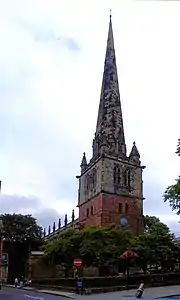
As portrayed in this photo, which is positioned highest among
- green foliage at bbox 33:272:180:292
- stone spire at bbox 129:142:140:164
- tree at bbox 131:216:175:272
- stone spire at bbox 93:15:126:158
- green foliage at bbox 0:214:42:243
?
stone spire at bbox 93:15:126:158

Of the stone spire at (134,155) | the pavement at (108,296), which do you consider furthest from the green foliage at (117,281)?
the stone spire at (134,155)

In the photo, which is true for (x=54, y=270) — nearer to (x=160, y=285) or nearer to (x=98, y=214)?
(x=98, y=214)

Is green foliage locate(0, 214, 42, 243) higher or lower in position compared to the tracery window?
lower

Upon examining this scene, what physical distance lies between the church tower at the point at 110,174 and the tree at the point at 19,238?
32.6ft

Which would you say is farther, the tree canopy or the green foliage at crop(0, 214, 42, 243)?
the green foliage at crop(0, 214, 42, 243)

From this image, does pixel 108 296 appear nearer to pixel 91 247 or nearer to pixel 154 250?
pixel 154 250

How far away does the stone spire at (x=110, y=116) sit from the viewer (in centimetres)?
7718

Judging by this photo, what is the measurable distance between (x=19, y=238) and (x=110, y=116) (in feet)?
95.3

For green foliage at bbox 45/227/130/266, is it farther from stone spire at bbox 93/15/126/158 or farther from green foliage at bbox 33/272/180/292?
stone spire at bbox 93/15/126/158

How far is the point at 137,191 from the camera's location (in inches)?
3014

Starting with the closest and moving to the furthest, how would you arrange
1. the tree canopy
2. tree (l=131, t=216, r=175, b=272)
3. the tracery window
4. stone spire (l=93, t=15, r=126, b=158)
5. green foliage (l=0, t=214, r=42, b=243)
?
1. tree (l=131, t=216, r=175, b=272)
2. the tree canopy
3. the tracery window
4. stone spire (l=93, t=15, r=126, b=158)
5. green foliage (l=0, t=214, r=42, b=243)

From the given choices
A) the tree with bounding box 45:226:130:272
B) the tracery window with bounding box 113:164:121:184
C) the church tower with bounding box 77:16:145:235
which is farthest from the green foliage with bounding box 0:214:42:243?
the tree with bounding box 45:226:130:272

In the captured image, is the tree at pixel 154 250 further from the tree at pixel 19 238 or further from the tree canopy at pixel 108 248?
the tree at pixel 19 238

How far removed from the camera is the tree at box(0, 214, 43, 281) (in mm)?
75188
